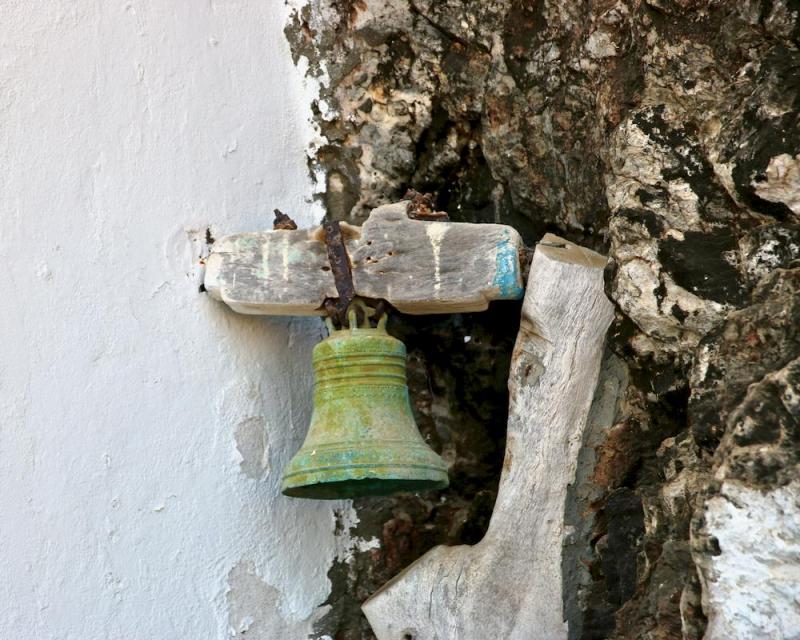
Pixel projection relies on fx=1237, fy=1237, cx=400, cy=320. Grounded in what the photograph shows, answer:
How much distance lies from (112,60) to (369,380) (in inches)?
26.2

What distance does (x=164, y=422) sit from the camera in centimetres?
198

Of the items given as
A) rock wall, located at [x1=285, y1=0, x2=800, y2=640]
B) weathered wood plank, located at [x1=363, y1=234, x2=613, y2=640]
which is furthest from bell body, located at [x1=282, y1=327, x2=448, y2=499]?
rock wall, located at [x1=285, y1=0, x2=800, y2=640]

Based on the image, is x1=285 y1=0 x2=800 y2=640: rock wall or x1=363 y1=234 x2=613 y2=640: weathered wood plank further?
x1=363 y1=234 x2=613 y2=640: weathered wood plank

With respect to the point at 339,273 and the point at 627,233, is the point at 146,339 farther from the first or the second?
the point at 627,233

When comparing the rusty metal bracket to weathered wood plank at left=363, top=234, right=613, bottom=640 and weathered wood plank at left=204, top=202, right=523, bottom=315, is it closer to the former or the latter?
weathered wood plank at left=204, top=202, right=523, bottom=315

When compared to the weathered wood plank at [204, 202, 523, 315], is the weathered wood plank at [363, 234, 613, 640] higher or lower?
lower

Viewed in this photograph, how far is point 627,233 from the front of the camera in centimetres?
188

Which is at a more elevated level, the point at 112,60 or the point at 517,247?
the point at 112,60

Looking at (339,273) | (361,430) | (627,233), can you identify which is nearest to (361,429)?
(361,430)

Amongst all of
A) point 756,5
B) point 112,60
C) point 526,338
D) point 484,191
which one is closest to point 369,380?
point 526,338

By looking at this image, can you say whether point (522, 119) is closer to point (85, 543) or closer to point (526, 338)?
point (526, 338)

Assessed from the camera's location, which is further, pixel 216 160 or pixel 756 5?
pixel 216 160

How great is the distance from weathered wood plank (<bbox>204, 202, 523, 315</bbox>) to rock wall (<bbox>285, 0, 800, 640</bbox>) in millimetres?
200

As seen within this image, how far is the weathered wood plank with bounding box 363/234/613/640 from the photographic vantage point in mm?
1954
